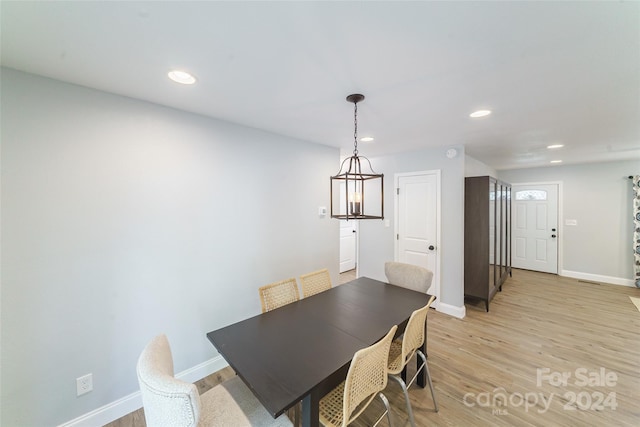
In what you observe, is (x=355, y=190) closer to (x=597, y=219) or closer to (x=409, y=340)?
(x=409, y=340)

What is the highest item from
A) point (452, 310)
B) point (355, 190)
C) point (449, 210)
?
point (355, 190)

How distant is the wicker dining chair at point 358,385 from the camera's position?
1126 mm

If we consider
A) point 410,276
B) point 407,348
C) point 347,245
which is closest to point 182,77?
point 407,348

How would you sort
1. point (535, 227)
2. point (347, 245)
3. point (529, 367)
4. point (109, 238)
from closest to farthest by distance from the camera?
point (109, 238), point (529, 367), point (535, 227), point (347, 245)

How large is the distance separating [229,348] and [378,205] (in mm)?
3455

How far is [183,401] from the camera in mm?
920

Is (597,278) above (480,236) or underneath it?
underneath

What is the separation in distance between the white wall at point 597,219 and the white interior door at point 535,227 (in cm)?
16

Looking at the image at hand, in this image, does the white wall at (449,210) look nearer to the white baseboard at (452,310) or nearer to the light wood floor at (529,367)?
the white baseboard at (452,310)

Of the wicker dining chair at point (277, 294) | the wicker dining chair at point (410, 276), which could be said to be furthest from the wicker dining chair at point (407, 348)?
the wicker dining chair at point (277, 294)

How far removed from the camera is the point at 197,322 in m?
2.20

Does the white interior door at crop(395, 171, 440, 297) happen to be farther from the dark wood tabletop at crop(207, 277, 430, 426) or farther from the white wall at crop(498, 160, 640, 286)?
the white wall at crop(498, 160, 640, 286)

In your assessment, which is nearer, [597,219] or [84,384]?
[84,384]

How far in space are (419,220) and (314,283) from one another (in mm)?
2228
